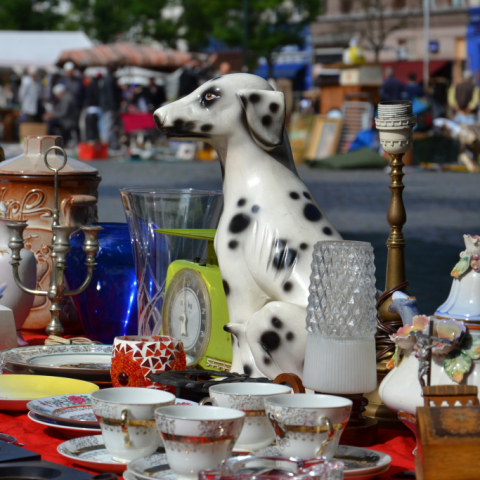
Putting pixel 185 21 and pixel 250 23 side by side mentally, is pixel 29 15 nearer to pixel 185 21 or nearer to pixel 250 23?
pixel 185 21

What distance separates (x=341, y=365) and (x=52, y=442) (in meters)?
0.55

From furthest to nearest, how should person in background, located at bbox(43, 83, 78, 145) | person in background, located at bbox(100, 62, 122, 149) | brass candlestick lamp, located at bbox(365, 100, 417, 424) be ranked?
person in background, located at bbox(43, 83, 78, 145)
person in background, located at bbox(100, 62, 122, 149)
brass candlestick lamp, located at bbox(365, 100, 417, 424)

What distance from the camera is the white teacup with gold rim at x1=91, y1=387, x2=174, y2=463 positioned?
51.4 inches

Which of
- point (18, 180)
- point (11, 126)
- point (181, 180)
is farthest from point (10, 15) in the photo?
point (18, 180)

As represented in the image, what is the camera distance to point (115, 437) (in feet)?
4.37

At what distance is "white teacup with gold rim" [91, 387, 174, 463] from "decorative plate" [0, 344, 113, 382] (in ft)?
1.86

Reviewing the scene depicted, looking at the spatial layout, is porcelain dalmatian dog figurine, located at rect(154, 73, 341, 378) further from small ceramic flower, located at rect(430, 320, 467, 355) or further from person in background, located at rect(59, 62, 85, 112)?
person in background, located at rect(59, 62, 85, 112)

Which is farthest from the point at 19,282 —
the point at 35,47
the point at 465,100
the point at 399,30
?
A: the point at 399,30

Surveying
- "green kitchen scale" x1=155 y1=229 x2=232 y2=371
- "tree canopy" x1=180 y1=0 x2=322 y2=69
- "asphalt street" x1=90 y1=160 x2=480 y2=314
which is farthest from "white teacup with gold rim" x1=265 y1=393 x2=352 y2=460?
"tree canopy" x1=180 y1=0 x2=322 y2=69

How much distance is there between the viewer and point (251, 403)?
1352mm

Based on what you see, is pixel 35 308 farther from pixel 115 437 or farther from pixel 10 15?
pixel 10 15

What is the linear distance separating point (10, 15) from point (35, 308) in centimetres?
3996

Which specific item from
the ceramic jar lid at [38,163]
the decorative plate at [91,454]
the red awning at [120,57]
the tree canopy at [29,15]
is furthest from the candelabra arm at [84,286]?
the tree canopy at [29,15]

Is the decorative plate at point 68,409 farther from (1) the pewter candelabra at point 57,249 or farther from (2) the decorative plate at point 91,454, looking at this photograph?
(1) the pewter candelabra at point 57,249
